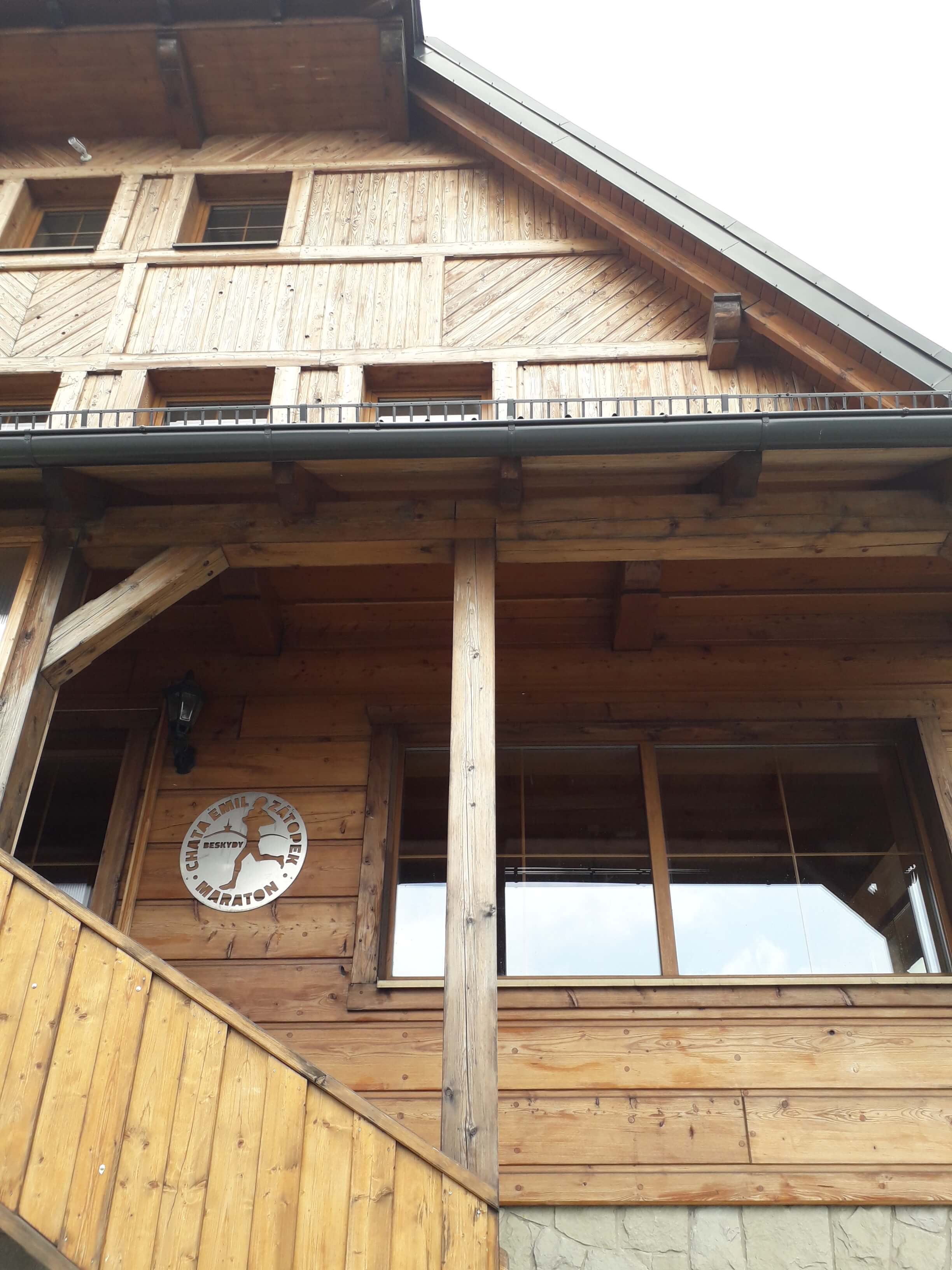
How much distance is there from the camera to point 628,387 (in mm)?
6836

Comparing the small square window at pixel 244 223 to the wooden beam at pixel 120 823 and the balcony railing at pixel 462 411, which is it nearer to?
the balcony railing at pixel 462 411

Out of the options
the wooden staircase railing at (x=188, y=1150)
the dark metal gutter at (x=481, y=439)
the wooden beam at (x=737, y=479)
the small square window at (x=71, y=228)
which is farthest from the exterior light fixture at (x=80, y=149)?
the wooden staircase railing at (x=188, y=1150)

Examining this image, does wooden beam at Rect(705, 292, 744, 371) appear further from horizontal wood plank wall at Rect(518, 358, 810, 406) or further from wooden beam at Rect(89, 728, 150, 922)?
wooden beam at Rect(89, 728, 150, 922)

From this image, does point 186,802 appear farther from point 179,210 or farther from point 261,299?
point 179,210

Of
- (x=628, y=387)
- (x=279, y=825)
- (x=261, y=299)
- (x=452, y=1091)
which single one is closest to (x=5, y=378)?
(x=261, y=299)

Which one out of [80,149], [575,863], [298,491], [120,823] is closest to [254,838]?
[120,823]

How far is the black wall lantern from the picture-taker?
595cm

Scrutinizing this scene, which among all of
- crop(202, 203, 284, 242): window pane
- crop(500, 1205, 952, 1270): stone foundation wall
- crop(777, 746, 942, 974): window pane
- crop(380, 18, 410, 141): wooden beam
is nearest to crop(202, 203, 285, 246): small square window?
crop(202, 203, 284, 242): window pane

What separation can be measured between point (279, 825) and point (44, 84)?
20.9 ft

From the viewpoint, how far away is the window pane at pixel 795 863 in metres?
5.48

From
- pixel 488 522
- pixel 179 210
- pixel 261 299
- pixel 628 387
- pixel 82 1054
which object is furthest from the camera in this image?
pixel 179 210

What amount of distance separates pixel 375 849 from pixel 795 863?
2.27 meters

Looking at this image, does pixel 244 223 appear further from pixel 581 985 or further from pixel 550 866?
pixel 581 985

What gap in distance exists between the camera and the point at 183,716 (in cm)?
595
